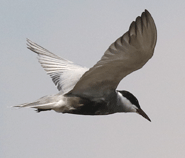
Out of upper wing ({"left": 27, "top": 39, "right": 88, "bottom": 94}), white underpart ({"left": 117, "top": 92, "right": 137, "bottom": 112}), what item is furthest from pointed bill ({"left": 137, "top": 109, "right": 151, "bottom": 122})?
upper wing ({"left": 27, "top": 39, "right": 88, "bottom": 94})

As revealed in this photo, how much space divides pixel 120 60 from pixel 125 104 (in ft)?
3.67

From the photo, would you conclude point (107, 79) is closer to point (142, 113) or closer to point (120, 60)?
point (120, 60)

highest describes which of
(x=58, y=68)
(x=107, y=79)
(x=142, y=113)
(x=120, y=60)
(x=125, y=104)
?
(x=120, y=60)

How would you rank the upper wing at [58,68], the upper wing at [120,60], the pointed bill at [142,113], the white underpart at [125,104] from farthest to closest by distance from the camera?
the upper wing at [58,68] < the pointed bill at [142,113] < the white underpart at [125,104] < the upper wing at [120,60]

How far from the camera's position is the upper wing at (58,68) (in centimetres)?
645

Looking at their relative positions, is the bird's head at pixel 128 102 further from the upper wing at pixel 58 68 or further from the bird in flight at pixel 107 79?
the upper wing at pixel 58 68

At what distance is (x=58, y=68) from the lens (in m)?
6.94

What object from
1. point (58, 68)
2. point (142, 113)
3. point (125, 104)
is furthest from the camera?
point (58, 68)

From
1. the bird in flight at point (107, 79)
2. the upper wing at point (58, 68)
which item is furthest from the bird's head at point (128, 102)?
the upper wing at point (58, 68)

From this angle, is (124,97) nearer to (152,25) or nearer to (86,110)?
(86,110)

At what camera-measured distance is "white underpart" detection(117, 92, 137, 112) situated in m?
5.75

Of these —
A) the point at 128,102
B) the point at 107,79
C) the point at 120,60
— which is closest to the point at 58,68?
the point at 128,102

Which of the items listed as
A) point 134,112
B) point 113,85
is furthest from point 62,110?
point 134,112

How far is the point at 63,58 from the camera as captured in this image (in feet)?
23.8
